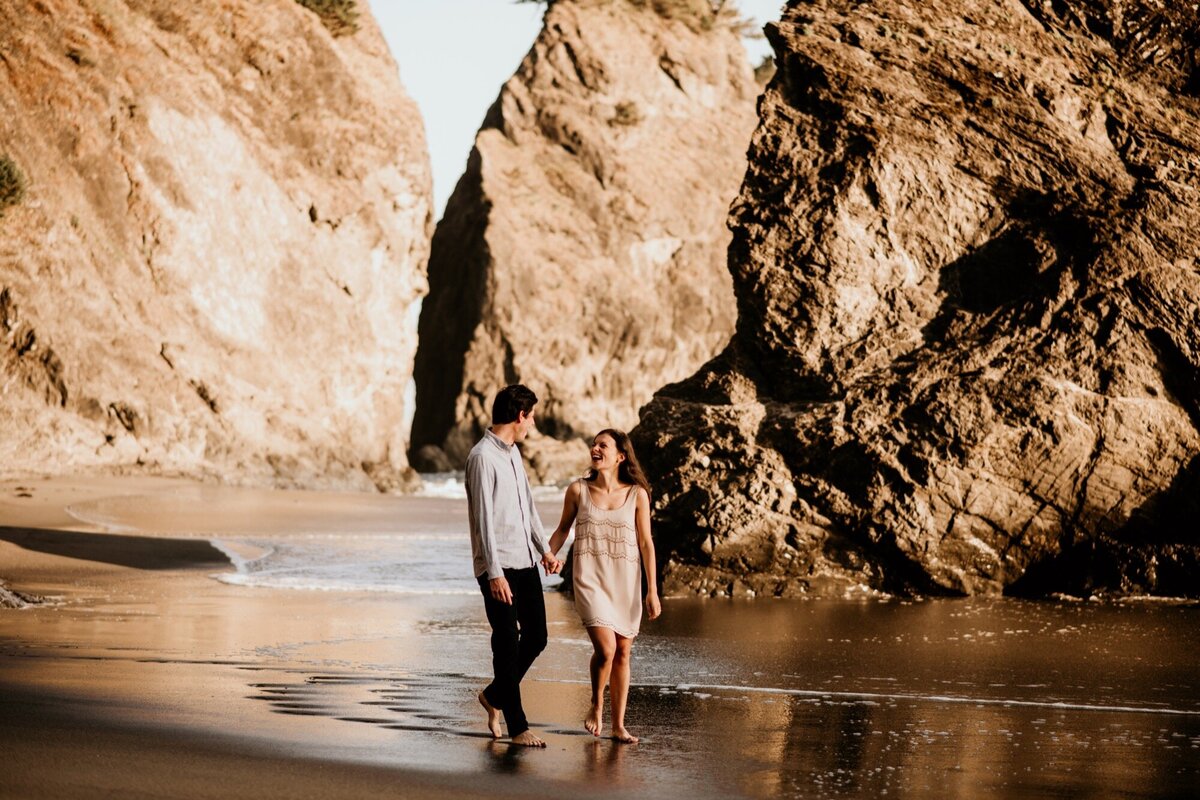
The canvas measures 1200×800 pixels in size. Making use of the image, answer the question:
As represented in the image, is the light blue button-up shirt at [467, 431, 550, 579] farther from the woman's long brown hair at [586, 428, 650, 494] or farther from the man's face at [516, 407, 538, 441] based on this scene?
the woman's long brown hair at [586, 428, 650, 494]

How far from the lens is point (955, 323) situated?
1392cm

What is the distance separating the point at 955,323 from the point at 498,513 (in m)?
8.22

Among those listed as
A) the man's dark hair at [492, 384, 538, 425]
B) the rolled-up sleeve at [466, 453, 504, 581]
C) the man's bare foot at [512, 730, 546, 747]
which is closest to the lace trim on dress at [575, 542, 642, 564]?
the rolled-up sleeve at [466, 453, 504, 581]

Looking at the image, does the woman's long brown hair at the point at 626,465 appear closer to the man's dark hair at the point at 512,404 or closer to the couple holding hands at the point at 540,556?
the couple holding hands at the point at 540,556

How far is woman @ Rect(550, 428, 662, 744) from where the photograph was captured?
6852 millimetres

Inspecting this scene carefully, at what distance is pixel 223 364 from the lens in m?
32.0

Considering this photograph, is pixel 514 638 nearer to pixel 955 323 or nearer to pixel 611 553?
pixel 611 553

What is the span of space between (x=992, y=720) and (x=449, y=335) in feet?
150

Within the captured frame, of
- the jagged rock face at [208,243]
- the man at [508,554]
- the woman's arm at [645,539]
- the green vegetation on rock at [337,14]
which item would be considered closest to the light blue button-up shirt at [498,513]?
the man at [508,554]

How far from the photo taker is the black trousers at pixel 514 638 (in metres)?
6.50

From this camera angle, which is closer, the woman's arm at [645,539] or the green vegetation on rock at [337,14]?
the woman's arm at [645,539]

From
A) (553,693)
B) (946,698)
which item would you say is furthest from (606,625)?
(946,698)

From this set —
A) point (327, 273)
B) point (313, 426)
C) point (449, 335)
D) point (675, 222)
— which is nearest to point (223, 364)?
point (313, 426)

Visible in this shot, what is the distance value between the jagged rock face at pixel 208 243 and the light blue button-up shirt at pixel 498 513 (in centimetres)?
2040
